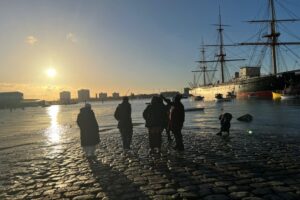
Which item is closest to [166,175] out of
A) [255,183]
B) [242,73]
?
[255,183]

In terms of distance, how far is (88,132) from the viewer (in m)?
11.6

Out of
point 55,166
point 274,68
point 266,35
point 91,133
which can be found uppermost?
point 266,35

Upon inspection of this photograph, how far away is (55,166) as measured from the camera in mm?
10477

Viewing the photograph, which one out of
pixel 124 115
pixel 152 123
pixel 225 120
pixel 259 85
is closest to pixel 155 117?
pixel 152 123

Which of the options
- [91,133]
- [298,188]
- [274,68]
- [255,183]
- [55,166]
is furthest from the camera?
[274,68]

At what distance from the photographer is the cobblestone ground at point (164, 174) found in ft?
22.3

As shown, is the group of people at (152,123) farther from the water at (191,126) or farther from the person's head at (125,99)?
the water at (191,126)

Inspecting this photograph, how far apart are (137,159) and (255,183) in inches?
175

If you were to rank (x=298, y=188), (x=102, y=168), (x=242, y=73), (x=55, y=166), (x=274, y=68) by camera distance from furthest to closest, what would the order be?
(x=242, y=73) → (x=274, y=68) → (x=55, y=166) → (x=102, y=168) → (x=298, y=188)

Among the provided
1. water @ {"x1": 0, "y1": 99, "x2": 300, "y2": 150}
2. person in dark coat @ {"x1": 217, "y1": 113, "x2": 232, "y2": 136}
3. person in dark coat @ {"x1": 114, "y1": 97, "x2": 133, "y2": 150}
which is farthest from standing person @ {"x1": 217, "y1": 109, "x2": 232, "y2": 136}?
person in dark coat @ {"x1": 114, "y1": 97, "x2": 133, "y2": 150}

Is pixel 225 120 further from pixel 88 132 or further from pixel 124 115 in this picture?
pixel 88 132

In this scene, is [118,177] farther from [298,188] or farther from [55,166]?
[298,188]

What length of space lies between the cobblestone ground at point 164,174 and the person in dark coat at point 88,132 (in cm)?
38

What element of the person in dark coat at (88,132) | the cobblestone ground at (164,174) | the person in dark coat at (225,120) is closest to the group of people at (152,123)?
the person in dark coat at (88,132)
